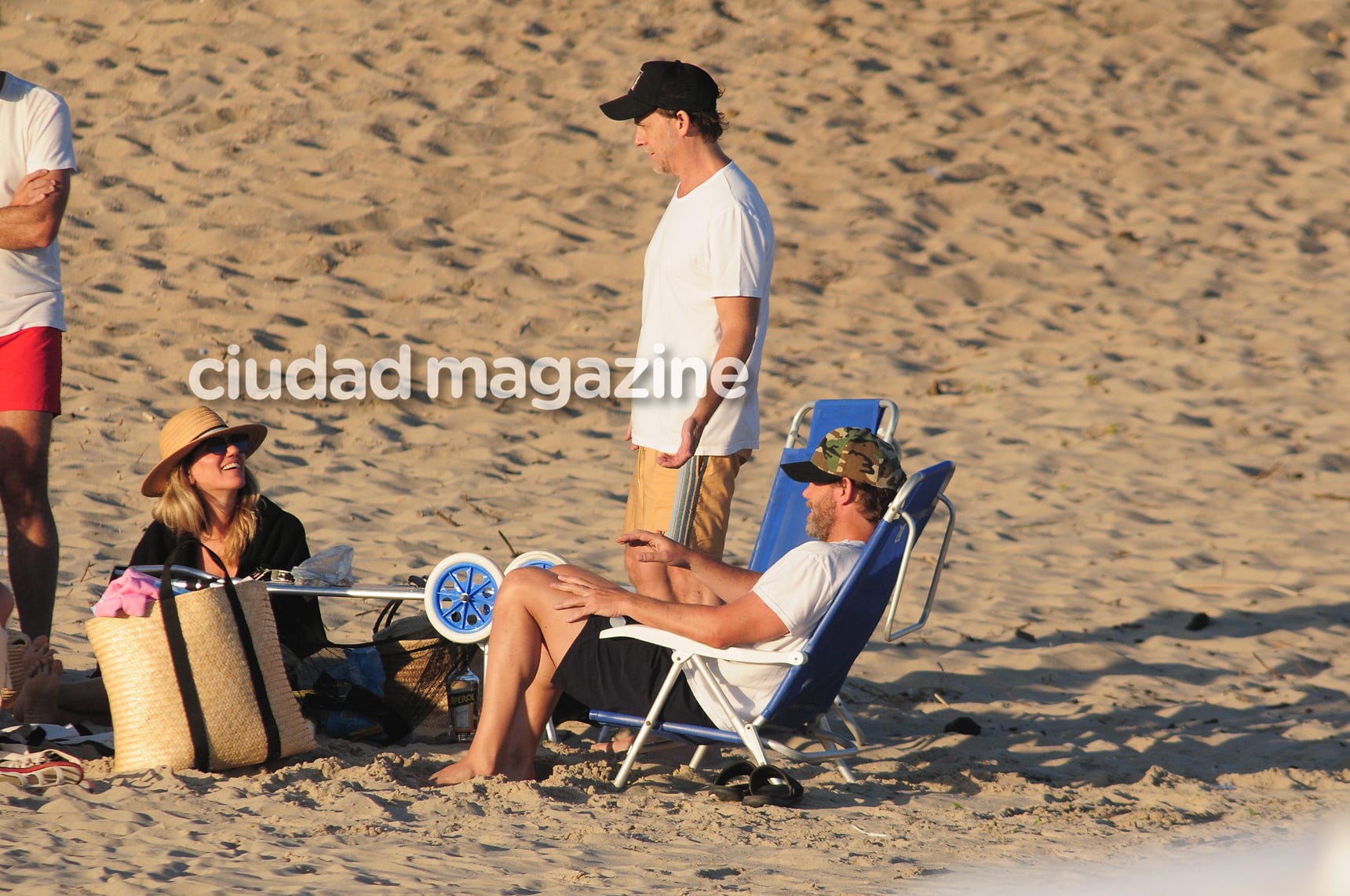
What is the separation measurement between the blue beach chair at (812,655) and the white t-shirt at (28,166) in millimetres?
1956

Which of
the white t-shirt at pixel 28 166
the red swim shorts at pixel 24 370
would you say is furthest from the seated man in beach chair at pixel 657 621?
the white t-shirt at pixel 28 166

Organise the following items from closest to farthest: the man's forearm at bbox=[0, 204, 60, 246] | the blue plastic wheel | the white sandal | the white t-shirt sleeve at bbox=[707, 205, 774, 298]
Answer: the white sandal → the white t-shirt sleeve at bbox=[707, 205, 774, 298] → the blue plastic wheel → the man's forearm at bbox=[0, 204, 60, 246]

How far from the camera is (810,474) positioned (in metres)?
4.05

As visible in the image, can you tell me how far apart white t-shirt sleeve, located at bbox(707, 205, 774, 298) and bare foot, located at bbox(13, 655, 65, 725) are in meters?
2.05

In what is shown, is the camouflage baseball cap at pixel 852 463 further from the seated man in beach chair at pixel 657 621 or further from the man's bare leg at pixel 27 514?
the man's bare leg at pixel 27 514

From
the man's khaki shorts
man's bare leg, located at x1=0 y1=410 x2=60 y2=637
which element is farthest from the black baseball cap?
man's bare leg, located at x1=0 y1=410 x2=60 y2=637

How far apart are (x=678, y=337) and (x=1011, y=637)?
7.52ft

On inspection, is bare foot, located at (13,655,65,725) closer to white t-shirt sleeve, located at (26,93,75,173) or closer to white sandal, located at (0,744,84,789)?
white sandal, located at (0,744,84,789)

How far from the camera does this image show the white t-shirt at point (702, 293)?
399 cm

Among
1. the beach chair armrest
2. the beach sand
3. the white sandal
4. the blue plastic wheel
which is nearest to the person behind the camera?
the white sandal

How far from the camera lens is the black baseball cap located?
4.01 meters

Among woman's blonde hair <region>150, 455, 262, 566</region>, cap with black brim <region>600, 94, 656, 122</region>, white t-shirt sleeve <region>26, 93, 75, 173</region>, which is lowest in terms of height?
woman's blonde hair <region>150, 455, 262, 566</region>

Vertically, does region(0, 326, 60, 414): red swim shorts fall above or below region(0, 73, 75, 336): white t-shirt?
below

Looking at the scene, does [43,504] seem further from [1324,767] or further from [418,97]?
[418,97]
